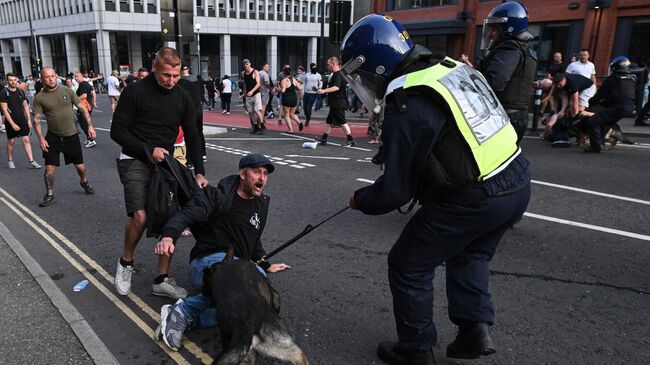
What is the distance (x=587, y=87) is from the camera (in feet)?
31.8

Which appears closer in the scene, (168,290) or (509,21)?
(168,290)

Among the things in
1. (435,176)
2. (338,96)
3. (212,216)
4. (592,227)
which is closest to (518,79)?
(592,227)

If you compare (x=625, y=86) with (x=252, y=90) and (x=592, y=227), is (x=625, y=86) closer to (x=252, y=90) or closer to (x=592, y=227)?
(x=592, y=227)

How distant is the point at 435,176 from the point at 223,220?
168 cm

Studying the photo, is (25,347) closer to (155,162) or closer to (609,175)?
(155,162)

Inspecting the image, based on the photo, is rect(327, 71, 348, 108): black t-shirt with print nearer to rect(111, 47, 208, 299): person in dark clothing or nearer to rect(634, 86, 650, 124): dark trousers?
rect(111, 47, 208, 299): person in dark clothing

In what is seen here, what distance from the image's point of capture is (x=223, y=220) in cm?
333

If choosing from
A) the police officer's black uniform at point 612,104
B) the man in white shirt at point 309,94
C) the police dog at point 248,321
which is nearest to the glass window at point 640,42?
the police officer's black uniform at point 612,104

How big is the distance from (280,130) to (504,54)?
10.6m

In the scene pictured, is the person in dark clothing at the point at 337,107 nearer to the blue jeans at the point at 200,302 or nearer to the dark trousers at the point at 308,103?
the dark trousers at the point at 308,103

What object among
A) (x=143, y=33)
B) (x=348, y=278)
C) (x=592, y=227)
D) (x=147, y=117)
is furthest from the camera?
(x=143, y=33)

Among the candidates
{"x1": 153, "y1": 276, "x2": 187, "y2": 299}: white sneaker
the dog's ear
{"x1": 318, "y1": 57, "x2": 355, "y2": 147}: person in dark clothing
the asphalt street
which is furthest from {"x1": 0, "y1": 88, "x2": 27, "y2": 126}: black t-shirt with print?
the dog's ear

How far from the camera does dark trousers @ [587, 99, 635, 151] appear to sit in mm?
8711

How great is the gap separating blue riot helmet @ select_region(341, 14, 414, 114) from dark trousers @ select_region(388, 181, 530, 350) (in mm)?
715
